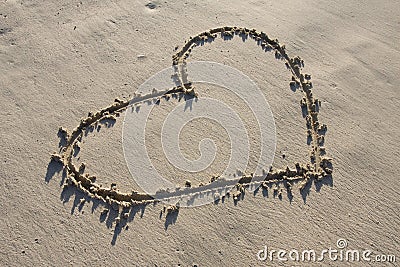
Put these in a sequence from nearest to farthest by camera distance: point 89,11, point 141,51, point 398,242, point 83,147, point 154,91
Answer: point 398,242 < point 83,147 < point 154,91 < point 141,51 < point 89,11

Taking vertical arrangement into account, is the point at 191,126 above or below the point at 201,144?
above

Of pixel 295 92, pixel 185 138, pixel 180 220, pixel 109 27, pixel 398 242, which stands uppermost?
pixel 109 27

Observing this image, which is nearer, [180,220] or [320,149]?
[180,220]

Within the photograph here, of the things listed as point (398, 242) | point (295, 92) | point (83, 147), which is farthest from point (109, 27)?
point (398, 242)

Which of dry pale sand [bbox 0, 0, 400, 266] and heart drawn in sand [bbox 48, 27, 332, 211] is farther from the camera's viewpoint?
heart drawn in sand [bbox 48, 27, 332, 211]

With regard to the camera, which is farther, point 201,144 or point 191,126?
point 191,126

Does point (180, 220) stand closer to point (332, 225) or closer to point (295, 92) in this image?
point (332, 225)

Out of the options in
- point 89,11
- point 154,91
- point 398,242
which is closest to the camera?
point 398,242

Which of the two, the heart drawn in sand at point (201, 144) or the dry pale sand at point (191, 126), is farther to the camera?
the heart drawn in sand at point (201, 144)
